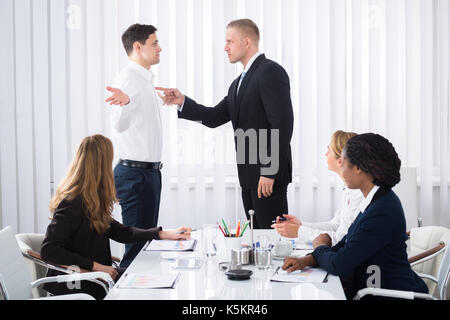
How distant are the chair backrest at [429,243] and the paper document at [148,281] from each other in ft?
4.67

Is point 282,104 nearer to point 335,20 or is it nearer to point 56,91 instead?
point 335,20

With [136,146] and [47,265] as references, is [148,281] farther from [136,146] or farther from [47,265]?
[136,146]

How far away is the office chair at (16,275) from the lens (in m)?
2.05

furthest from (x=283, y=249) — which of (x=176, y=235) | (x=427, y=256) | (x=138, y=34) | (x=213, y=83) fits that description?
(x=213, y=83)

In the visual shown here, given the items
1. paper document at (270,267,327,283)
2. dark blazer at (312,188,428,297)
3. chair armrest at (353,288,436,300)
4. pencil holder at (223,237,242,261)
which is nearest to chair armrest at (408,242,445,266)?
dark blazer at (312,188,428,297)

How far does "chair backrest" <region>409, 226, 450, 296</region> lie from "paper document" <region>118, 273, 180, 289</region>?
1.42 m

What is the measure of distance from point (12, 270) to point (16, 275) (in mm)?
36

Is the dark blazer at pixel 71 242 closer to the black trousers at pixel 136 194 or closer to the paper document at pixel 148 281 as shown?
the paper document at pixel 148 281

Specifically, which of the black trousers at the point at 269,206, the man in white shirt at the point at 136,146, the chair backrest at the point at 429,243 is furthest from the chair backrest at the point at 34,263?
the chair backrest at the point at 429,243

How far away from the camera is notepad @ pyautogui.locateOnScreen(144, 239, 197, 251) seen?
2.37 meters

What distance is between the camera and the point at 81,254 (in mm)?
2426
